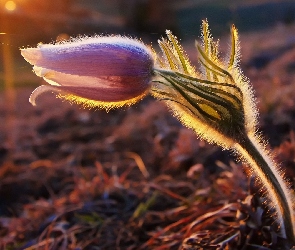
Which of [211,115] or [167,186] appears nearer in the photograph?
[211,115]

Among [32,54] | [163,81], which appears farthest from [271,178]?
[32,54]

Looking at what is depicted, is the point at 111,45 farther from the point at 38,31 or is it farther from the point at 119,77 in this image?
the point at 38,31

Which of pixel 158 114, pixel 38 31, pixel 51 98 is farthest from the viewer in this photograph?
pixel 38 31

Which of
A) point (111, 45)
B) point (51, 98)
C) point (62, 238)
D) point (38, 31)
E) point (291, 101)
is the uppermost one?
point (38, 31)

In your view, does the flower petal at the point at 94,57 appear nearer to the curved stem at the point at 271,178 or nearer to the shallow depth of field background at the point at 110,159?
the shallow depth of field background at the point at 110,159

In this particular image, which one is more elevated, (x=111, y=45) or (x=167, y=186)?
(x=111, y=45)

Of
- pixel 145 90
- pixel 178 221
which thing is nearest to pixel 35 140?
pixel 178 221
